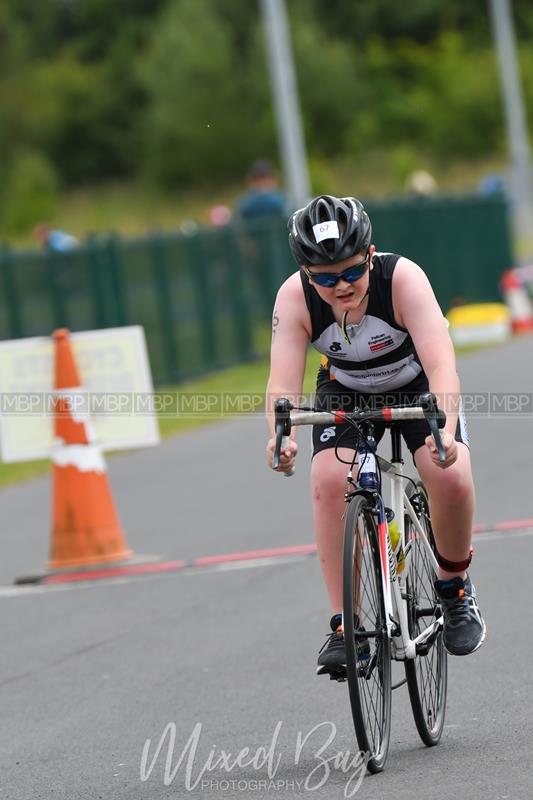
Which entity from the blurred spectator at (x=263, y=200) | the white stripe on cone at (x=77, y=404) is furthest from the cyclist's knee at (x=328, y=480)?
the blurred spectator at (x=263, y=200)

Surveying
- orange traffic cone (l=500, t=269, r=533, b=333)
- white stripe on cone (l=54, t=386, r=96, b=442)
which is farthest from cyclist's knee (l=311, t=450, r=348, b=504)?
orange traffic cone (l=500, t=269, r=533, b=333)

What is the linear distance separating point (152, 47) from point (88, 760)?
87926 millimetres

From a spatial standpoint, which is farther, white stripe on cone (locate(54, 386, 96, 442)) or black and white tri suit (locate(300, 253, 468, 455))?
white stripe on cone (locate(54, 386, 96, 442))

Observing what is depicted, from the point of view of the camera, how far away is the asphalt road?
6.01 meters

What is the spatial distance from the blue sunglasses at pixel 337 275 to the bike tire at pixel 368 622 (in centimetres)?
73

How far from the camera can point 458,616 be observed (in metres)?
6.45

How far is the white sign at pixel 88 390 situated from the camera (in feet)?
36.2

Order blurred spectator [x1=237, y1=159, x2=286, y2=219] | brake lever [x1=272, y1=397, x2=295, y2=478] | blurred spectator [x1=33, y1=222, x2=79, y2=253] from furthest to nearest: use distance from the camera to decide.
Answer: blurred spectator [x1=237, y1=159, x2=286, y2=219] < blurred spectator [x1=33, y1=222, x2=79, y2=253] < brake lever [x1=272, y1=397, x2=295, y2=478]

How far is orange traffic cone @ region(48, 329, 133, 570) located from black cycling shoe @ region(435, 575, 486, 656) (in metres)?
4.81

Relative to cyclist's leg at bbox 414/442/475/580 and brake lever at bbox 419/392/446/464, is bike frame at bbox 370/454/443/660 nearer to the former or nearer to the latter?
cyclist's leg at bbox 414/442/475/580

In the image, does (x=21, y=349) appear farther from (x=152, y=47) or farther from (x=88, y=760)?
(x=152, y=47)

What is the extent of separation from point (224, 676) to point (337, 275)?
2.43 metres

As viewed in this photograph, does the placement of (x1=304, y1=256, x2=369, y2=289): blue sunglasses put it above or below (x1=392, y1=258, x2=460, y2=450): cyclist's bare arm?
above

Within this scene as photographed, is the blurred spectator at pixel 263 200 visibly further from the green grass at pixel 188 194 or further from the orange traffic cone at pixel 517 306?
the green grass at pixel 188 194
